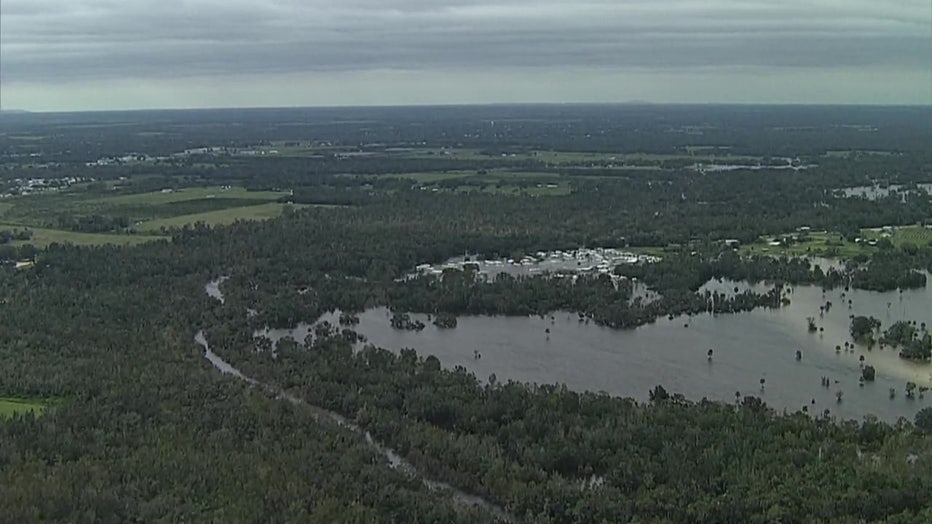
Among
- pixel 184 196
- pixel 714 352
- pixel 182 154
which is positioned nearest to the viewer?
pixel 714 352

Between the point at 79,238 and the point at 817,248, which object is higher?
the point at 79,238

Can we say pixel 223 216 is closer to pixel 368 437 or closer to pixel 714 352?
pixel 714 352

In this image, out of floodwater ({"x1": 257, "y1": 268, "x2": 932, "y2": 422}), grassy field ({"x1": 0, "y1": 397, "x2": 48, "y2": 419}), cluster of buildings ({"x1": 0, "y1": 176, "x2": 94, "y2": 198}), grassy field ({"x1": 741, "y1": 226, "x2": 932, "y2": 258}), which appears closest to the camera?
grassy field ({"x1": 0, "y1": 397, "x2": 48, "y2": 419})

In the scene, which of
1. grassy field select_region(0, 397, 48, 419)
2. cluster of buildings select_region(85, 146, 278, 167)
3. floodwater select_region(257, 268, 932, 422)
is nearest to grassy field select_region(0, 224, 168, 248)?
floodwater select_region(257, 268, 932, 422)

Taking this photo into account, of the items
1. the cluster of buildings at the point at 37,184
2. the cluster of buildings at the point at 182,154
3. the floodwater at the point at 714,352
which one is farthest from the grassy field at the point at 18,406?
the cluster of buildings at the point at 182,154

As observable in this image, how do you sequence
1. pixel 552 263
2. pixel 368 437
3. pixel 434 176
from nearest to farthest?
1. pixel 368 437
2. pixel 552 263
3. pixel 434 176

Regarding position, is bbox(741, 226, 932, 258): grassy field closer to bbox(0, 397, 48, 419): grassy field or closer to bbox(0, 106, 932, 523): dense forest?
bbox(0, 106, 932, 523): dense forest

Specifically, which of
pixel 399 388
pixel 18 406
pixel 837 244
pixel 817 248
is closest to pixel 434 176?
pixel 837 244

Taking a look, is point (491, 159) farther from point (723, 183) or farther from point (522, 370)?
point (522, 370)

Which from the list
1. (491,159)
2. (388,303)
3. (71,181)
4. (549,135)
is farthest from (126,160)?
(388,303)
